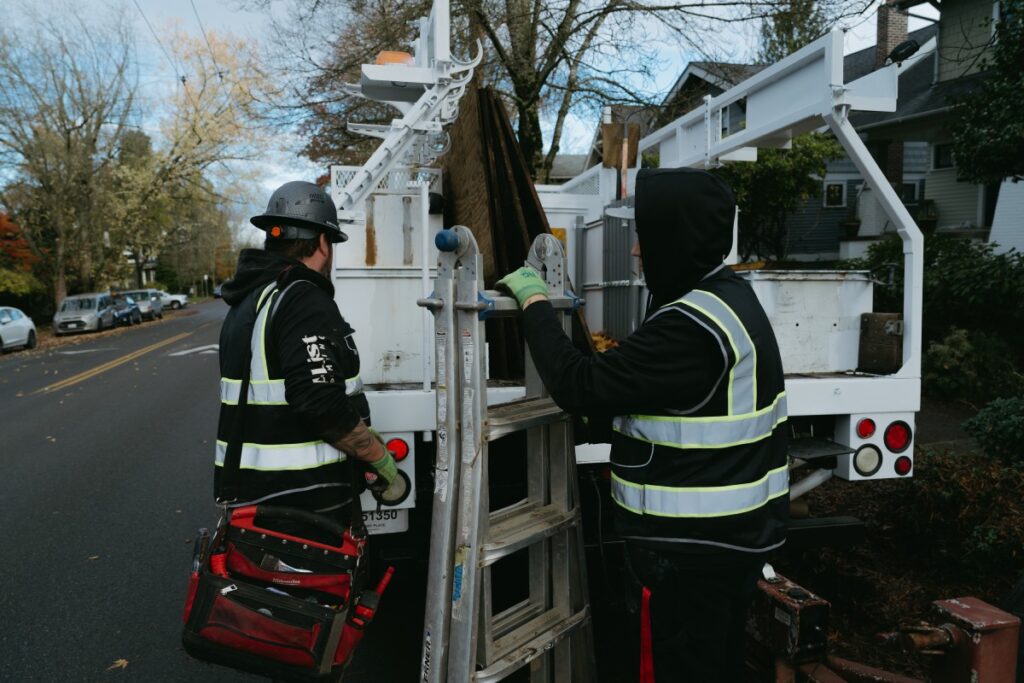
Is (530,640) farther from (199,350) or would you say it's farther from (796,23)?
(199,350)

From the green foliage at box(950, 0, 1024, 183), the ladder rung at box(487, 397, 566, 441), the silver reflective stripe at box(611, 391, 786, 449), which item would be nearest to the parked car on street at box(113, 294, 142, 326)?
the green foliage at box(950, 0, 1024, 183)

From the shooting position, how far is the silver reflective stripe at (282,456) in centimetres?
249

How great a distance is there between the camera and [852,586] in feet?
14.0

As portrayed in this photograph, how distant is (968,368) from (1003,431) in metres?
5.17

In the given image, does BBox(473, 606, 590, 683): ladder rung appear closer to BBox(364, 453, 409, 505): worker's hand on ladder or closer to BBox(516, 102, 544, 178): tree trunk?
BBox(364, 453, 409, 505): worker's hand on ladder

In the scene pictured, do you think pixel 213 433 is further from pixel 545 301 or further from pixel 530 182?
pixel 545 301

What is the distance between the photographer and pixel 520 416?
242 cm

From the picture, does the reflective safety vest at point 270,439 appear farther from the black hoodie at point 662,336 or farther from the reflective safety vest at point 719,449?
the reflective safety vest at point 719,449

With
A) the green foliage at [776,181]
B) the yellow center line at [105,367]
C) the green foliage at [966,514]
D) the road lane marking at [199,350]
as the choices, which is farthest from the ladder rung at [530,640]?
the road lane marking at [199,350]

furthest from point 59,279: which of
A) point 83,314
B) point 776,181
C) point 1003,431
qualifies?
point 1003,431

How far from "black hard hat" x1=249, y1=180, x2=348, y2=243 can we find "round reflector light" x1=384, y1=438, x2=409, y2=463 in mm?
883

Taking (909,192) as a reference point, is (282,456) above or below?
below

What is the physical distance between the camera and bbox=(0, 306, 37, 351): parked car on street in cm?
2123

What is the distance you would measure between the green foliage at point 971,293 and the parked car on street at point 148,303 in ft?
107
